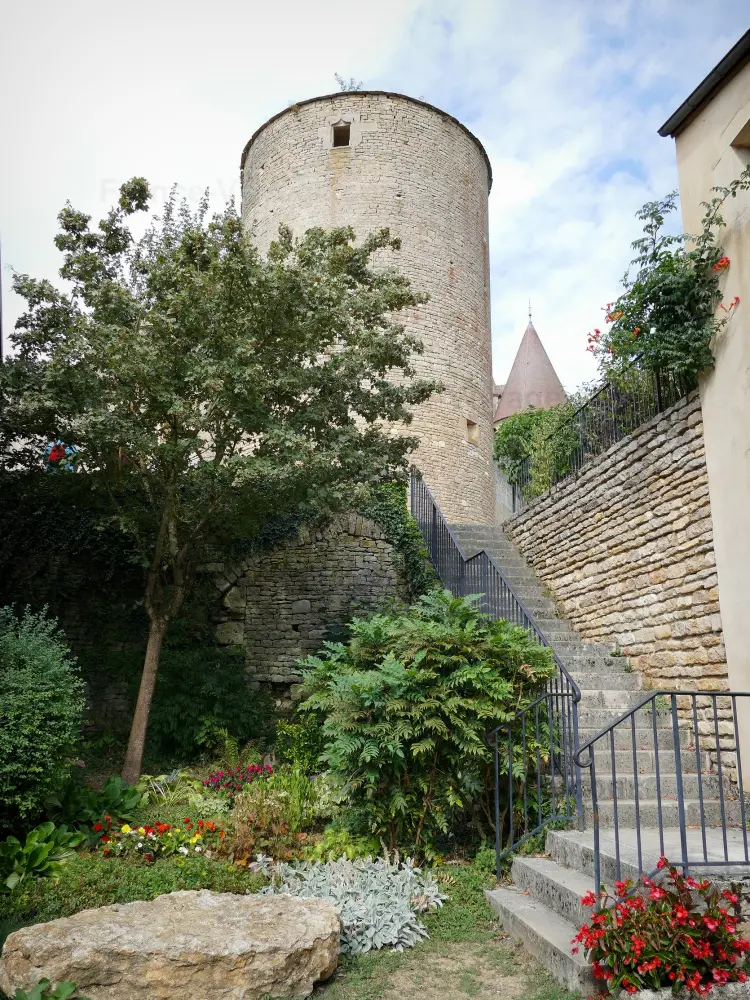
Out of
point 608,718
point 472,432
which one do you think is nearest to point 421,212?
point 472,432

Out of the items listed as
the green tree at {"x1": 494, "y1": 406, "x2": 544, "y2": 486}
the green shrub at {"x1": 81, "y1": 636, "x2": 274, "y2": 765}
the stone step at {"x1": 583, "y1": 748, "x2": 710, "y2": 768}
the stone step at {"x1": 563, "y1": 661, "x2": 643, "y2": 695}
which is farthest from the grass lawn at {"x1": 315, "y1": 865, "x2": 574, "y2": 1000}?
the green tree at {"x1": 494, "y1": 406, "x2": 544, "y2": 486}

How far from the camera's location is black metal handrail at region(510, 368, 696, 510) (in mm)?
6789

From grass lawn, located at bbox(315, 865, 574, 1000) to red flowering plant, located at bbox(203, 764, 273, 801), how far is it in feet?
9.42

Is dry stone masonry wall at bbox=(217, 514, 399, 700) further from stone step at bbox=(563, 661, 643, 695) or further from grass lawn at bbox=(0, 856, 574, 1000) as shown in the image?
grass lawn at bbox=(0, 856, 574, 1000)

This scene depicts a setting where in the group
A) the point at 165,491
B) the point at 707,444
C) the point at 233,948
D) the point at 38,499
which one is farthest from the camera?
the point at 38,499

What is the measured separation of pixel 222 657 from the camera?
9023 millimetres

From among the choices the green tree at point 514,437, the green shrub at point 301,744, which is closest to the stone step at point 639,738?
the green shrub at point 301,744

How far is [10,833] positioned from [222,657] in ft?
12.1

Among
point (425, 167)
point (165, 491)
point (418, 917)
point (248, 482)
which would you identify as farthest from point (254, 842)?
point (425, 167)

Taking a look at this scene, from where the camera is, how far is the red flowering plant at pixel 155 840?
539cm

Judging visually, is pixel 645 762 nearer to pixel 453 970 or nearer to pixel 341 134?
pixel 453 970

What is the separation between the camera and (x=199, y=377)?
6.58 metres

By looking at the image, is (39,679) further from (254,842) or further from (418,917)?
(418,917)

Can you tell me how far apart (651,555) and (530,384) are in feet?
71.0
